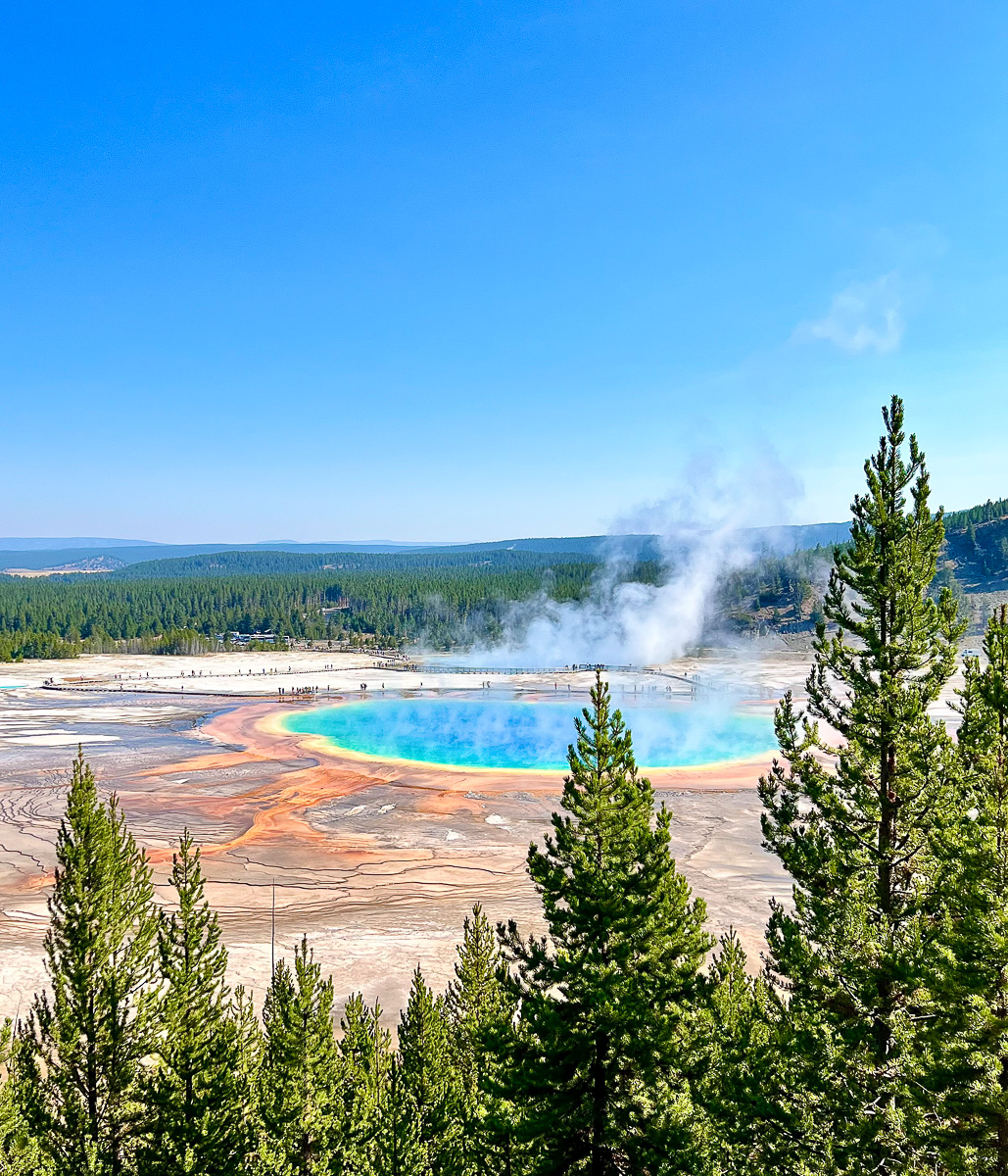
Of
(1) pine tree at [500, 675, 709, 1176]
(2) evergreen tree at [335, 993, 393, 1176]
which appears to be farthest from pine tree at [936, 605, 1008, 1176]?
(2) evergreen tree at [335, 993, 393, 1176]

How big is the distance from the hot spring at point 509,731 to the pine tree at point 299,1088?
4202cm

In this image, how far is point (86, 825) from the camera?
42.0 feet

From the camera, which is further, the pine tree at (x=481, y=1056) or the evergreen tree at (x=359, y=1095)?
the evergreen tree at (x=359, y=1095)

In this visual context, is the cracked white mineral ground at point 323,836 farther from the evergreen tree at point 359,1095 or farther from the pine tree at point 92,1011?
the pine tree at point 92,1011

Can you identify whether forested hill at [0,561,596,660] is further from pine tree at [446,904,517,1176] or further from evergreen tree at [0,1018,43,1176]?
evergreen tree at [0,1018,43,1176]

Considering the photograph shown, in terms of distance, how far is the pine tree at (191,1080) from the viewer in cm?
1234

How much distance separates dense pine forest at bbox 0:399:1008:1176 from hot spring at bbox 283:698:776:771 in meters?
43.4

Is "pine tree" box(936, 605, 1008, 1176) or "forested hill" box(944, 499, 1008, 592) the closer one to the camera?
"pine tree" box(936, 605, 1008, 1176)

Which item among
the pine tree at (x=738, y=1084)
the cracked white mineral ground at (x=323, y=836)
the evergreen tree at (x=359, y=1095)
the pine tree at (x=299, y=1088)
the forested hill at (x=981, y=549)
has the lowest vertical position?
the cracked white mineral ground at (x=323, y=836)

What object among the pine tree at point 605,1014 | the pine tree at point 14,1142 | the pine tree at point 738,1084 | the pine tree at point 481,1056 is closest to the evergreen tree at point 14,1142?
the pine tree at point 14,1142

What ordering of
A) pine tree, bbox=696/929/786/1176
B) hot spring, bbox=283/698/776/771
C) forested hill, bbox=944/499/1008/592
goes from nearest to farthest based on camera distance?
pine tree, bbox=696/929/786/1176
hot spring, bbox=283/698/776/771
forested hill, bbox=944/499/1008/592

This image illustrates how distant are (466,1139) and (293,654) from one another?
427ft

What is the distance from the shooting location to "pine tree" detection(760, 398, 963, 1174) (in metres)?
8.93

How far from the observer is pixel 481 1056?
14664mm
